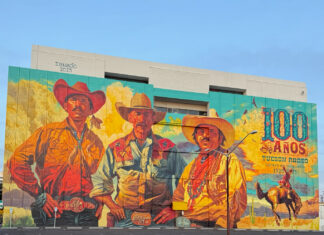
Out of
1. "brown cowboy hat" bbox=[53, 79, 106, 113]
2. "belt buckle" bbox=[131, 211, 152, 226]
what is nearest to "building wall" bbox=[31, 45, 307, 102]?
"brown cowboy hat" bbox=[53, 79, 106, 113]

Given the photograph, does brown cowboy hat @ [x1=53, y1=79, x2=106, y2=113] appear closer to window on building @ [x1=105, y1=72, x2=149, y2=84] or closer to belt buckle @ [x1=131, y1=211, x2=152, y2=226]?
window on building @ [x1=105, y1=72, x2=149, y2=84]

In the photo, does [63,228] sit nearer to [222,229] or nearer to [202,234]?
[202,234]

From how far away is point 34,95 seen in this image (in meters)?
53.8

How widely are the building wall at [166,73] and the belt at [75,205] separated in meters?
16.2

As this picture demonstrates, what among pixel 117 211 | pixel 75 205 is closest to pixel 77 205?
pixel 75 205

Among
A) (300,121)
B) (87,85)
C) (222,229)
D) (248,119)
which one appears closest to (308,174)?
(300,121)

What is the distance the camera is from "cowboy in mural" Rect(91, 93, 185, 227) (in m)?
55.0

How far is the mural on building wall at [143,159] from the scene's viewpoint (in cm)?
5269

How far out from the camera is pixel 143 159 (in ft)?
187

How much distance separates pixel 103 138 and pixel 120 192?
6.96m

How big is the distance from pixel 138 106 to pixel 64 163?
38.9 feet

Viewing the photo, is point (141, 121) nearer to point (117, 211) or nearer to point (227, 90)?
point (117, 211)

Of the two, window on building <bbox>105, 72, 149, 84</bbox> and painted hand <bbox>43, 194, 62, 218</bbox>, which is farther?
window on building <bbox>105, 72, 149, 84</bbox>

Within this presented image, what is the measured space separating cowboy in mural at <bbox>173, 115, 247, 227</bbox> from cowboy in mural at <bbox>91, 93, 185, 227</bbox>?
1906 millimetres
